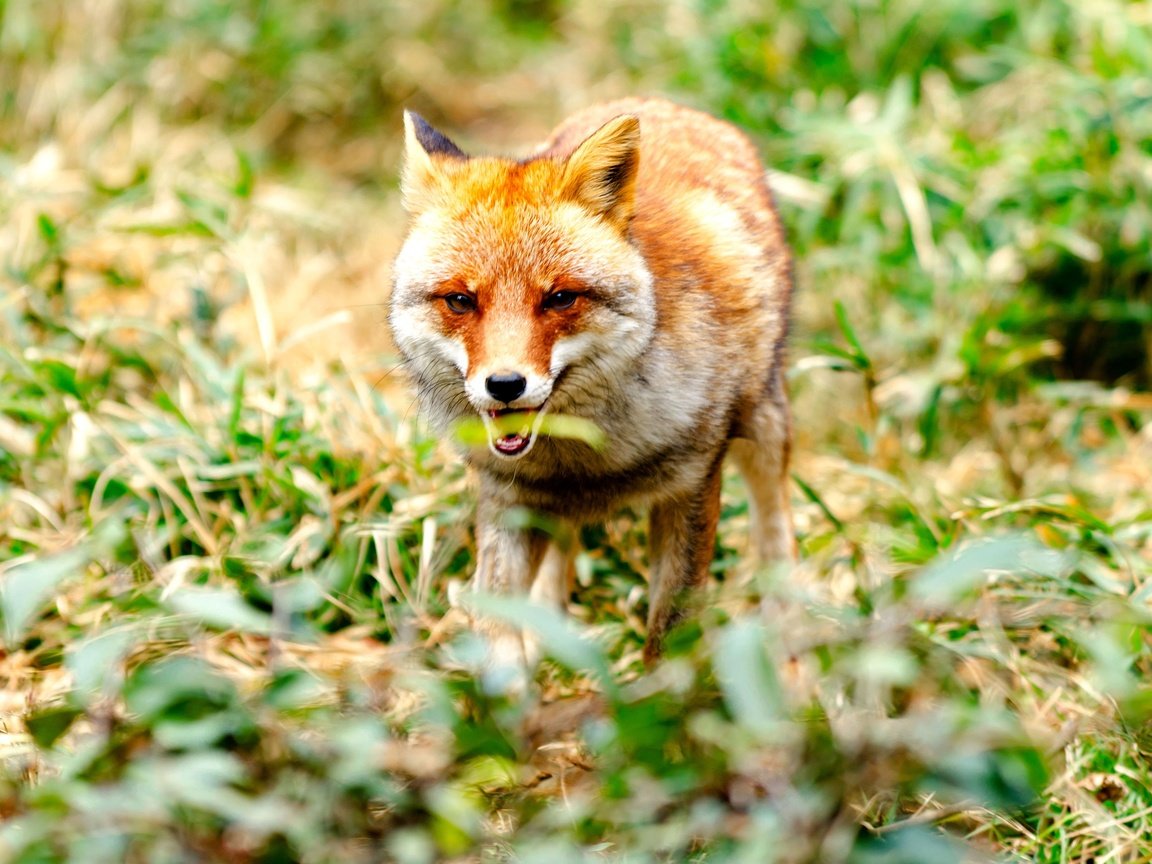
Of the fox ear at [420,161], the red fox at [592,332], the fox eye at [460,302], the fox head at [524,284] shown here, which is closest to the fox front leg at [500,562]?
the red fox at [592,332]

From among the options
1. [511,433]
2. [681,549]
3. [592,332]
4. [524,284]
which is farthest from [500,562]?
[524,284]

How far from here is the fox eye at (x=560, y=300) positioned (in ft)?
11.7

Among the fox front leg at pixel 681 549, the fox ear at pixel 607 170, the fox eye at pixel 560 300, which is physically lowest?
the fox front leg at pixel 681 549

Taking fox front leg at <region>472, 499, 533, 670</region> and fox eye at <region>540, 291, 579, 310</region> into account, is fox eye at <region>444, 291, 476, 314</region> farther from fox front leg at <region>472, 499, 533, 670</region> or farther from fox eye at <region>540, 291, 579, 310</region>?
fox front leg at <region>472, 499, 533, 670</region>

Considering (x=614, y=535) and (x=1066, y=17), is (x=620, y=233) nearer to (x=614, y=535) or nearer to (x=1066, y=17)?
(x=614, y=535)

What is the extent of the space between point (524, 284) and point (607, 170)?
0.51m

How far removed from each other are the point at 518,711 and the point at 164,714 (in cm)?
64

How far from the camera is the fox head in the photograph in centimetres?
346

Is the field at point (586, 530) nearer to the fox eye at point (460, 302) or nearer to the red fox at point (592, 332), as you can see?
the red fox at point (592, 332)

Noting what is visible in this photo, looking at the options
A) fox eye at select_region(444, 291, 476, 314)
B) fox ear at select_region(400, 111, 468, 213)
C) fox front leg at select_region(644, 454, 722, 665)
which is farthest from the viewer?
fox front leg at select_region(644, 454, 722, 665)

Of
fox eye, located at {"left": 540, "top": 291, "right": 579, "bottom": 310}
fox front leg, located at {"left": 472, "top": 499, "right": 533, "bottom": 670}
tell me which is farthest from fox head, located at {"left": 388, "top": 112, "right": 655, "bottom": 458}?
fox front leg, located at {"left": 472, "top": 499, "right": 533, "bottom": 670}

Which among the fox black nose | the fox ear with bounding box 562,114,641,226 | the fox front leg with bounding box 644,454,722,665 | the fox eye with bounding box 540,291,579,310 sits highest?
the fox ear with bounding box 562,114,641,226

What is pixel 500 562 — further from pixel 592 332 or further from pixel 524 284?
pixel 524 284

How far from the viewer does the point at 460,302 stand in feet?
11.8
